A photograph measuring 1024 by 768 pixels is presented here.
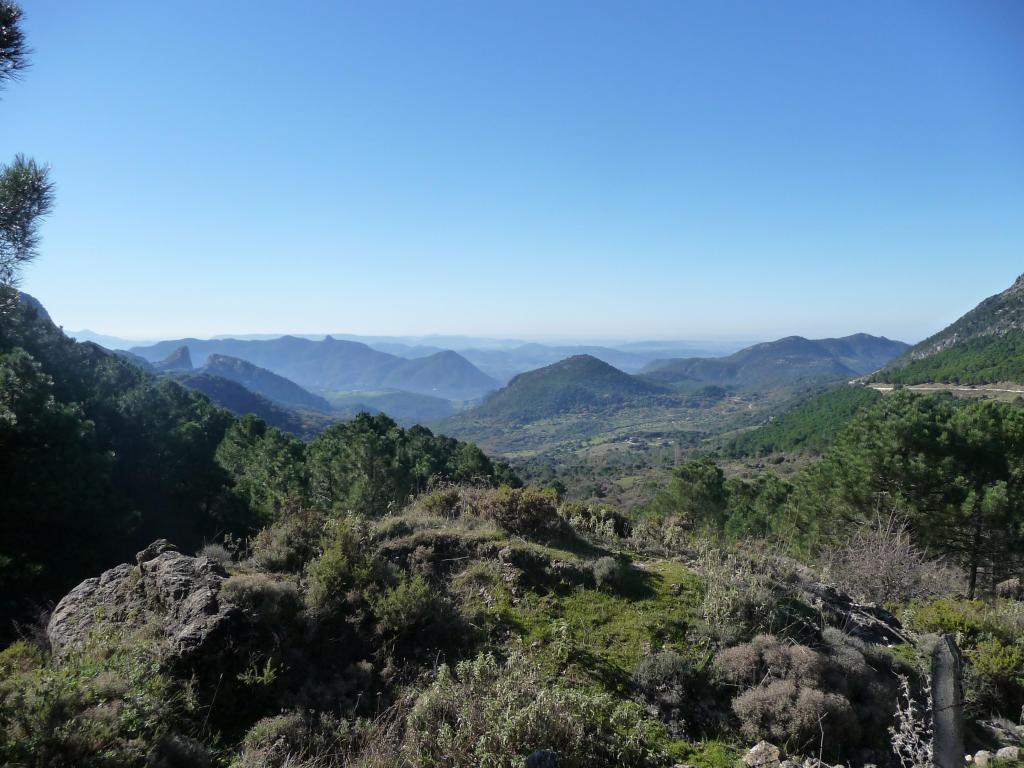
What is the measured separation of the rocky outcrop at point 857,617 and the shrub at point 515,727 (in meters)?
3.52

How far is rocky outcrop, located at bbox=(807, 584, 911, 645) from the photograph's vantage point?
20.7 feet

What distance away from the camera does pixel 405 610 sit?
530 cm

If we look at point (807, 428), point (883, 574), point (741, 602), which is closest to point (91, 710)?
point (741, 602)

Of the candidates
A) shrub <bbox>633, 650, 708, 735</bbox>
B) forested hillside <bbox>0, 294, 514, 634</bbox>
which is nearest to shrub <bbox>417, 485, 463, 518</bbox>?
forested hillside <bbox>0, 294, 514, 634</bbox>

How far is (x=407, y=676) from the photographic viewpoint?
486 centimetres

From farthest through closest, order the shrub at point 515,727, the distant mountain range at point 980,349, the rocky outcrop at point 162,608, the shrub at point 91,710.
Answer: the distant mountain range at point 980,349 → the rocky outcrop at point 162,608 → the shrub at point 515,727 → the shrub at point 91,710

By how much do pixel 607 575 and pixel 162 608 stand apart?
507 cm

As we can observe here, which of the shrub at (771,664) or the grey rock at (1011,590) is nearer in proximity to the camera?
the shrub at (771,664)

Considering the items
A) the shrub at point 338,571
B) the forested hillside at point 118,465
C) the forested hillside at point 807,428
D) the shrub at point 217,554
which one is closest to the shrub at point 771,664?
the shrub at point 338,571

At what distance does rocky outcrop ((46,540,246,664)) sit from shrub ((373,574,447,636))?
4.44ft

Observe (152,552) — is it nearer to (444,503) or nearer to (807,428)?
(444,503)

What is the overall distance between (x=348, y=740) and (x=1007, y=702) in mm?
7307

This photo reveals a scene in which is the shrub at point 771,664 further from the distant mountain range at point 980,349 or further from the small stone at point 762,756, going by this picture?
the distant mountain range at point 980,349

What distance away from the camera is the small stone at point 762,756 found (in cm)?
409
